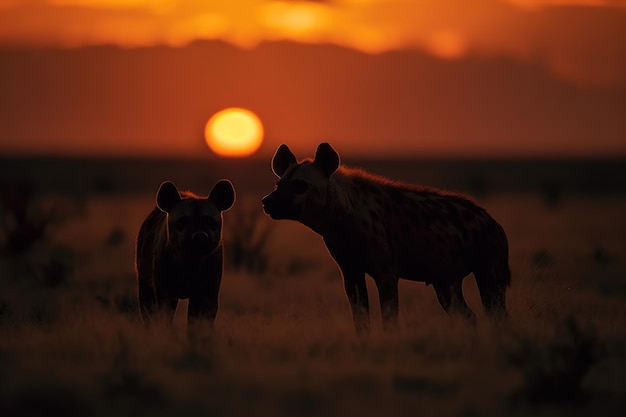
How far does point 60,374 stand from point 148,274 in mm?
2403

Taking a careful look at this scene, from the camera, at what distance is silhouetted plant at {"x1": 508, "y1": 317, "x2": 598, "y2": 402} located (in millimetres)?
7512

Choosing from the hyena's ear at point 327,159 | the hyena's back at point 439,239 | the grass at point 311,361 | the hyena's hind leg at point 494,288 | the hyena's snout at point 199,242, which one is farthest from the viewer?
the hyena's hind leg at point 494,288

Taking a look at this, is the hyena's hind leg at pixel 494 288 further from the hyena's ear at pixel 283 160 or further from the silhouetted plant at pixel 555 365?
the hyena's ear at pixel 283 160

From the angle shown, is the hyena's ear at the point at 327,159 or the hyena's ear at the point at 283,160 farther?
the hyena's ear at the point at 283,160

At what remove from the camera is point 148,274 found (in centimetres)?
1028

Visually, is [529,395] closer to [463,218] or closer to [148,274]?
[463,218]

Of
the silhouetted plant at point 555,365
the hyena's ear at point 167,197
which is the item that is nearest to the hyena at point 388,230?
the hyena's ear at point 167,197

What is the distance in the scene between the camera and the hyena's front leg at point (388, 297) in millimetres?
9492

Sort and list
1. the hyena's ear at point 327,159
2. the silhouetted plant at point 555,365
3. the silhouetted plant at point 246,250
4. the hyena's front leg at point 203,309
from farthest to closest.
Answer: the silhouetted plant at point 246,250 < the hyena's front leg at point 203,309 < the hyena's ear at point 327,159 < the silhouetted plant at point 555,365

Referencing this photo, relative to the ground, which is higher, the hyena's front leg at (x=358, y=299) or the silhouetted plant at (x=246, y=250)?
the hyena's front leg at (x=358, y=299)

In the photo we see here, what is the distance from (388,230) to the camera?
973 centimetres

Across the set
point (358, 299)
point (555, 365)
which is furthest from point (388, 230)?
point (555, 365)

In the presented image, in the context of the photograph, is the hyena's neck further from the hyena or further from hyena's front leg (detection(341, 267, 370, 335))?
hyena's front leg (detection(341, 267, 370, 335))

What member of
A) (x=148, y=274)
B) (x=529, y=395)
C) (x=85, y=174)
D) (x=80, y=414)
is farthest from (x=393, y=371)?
(x=85, y=174)
